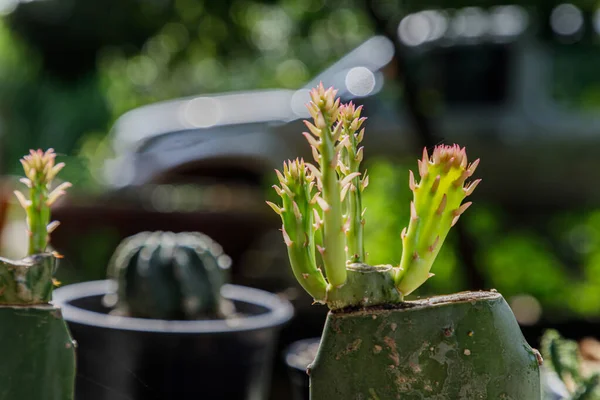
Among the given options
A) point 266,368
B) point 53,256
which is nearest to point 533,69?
point 266,368

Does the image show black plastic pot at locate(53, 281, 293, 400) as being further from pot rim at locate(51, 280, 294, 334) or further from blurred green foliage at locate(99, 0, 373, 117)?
blurred green foliage at locate(99, 0, 373, 117)

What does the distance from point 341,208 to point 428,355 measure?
0.16 meters

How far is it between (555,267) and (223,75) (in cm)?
2497

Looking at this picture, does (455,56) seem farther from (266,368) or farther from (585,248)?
(266,368)

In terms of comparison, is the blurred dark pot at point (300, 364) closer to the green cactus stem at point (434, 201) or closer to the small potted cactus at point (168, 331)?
the small potted cactus at point (168, 331)

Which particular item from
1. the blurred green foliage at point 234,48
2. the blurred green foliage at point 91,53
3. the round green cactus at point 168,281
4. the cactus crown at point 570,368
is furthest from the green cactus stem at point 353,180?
the blurred green foliage at point 91,53

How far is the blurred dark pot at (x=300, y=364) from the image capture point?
1635mm

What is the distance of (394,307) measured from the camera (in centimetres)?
79

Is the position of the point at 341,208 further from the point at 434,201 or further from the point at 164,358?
the point at 164,358

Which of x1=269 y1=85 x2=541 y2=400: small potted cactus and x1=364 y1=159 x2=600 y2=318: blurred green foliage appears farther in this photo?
x1=364 y1=159 x2=600 y2=318: blurred green foliage

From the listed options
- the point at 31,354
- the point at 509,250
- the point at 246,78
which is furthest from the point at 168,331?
the point at 246,78

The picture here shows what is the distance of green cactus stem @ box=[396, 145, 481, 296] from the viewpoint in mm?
777

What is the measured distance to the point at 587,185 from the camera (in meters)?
5.59

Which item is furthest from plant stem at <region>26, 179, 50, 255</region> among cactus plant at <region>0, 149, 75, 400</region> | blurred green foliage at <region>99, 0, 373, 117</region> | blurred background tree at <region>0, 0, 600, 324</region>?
blurred green foliage at <region>99, 0, 373, 117</region>
